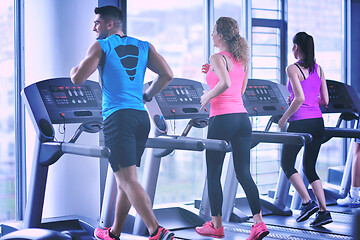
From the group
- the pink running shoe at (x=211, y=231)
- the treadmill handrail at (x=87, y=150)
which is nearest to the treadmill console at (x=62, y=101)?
the treadmill handrail at (x=87, y=150)

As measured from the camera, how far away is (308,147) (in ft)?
12.7

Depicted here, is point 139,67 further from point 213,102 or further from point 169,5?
point 169,5

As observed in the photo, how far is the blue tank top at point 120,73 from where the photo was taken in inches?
108

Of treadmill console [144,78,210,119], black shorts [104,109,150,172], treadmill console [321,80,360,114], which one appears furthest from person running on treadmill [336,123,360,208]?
black shorts [104,109,150,172]

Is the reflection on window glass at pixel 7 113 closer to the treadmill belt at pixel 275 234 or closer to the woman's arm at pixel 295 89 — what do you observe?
the treadmill belt at pixel 275 234

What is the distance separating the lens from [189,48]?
4766mm

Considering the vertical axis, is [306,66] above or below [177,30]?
below

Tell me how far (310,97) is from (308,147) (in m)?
0.38

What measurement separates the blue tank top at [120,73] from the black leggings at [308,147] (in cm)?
154

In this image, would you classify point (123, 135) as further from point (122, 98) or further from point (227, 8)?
point (227, 8)

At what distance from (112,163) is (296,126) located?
1701 mm

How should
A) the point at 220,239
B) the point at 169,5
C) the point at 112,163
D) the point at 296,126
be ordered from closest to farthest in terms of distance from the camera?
the point at 112,163 → the point at 220,239 → the point at 296,126 → the point at 169,5

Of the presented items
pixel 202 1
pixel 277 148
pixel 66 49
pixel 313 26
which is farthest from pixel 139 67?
pixel 313 26

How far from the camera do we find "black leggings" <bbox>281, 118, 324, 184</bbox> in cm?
385
